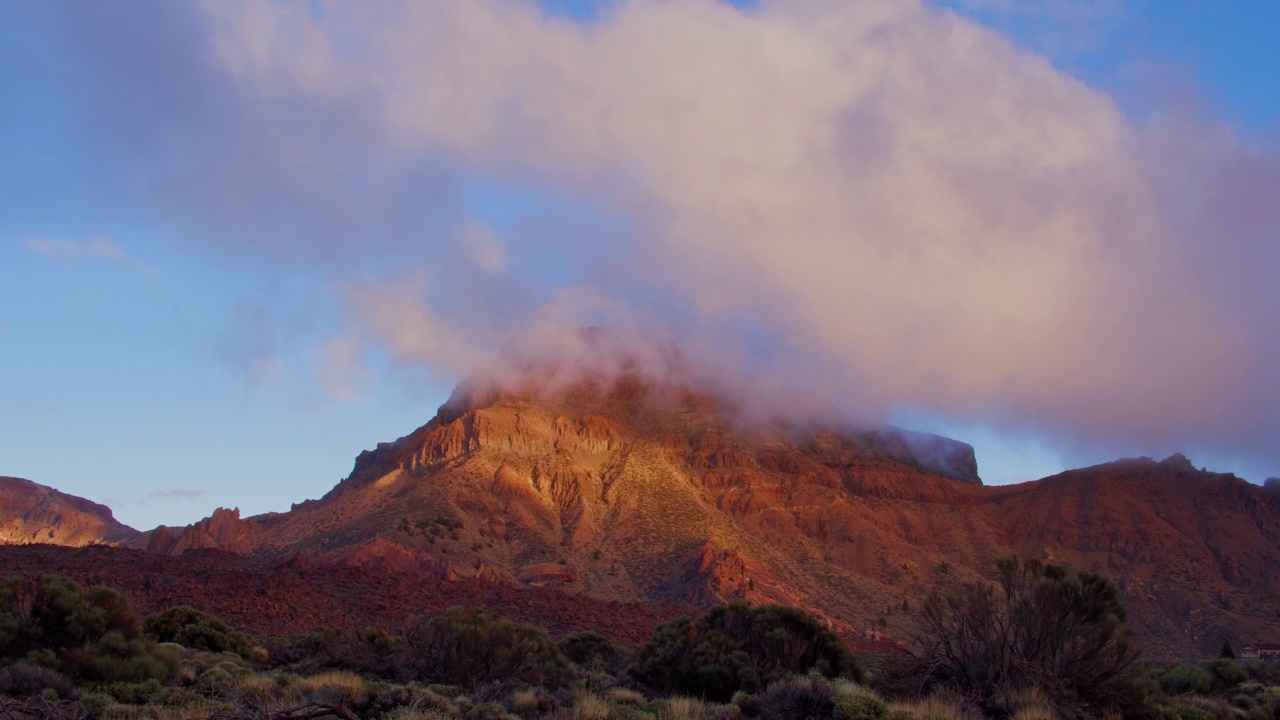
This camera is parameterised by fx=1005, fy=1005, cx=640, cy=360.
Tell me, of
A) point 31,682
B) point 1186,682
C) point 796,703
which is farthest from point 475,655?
point 1186,682

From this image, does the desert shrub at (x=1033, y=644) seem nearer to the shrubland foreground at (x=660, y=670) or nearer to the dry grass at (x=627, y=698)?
the shrubland foreground at (x=660, y=670)

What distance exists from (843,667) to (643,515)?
66.4 meters

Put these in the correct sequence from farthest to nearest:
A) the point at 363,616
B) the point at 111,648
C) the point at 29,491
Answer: the point at 29,491, the point at 363,616, the point at 111,648

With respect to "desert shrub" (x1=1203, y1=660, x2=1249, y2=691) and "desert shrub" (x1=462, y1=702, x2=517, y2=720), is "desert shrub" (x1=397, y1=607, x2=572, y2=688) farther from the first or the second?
"desert shrub" (x1=1203, y1=660, x2=1249, y2=691)

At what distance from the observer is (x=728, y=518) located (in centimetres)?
9762

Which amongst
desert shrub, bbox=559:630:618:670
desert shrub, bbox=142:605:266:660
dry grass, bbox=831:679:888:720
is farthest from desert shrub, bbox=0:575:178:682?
desert shrub, bbox=559:630:618:670

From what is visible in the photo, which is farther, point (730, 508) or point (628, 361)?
point (628, 361)

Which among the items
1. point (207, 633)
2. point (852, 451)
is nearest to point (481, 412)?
point (852, 451)

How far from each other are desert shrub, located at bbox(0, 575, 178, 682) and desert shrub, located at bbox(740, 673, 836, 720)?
12.1m

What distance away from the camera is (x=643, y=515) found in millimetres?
93562

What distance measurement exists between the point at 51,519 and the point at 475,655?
10027 centimetres

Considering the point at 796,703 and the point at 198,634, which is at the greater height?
the point at 198,634

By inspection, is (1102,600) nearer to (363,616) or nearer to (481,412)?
(363,616)

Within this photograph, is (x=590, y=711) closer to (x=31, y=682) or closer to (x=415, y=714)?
(x=415, y=714)
